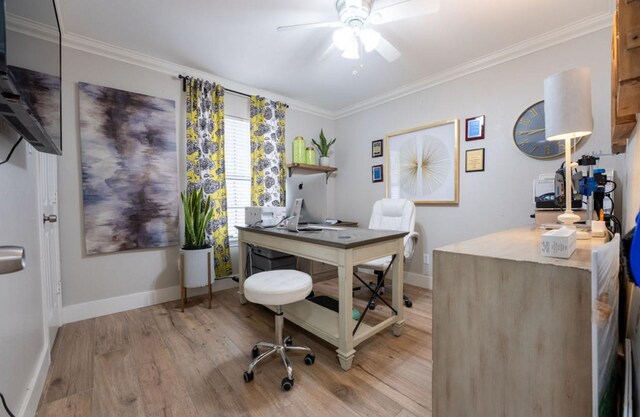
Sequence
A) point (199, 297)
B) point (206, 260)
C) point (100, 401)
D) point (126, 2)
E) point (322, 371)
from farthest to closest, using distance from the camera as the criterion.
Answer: point (199, 297) → point (206, 260) → point (126, 2) → point (322, 371) → point (100, 401)

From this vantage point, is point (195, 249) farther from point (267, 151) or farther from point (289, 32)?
point (289, 32)

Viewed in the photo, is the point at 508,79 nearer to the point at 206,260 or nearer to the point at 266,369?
the point at 266,369

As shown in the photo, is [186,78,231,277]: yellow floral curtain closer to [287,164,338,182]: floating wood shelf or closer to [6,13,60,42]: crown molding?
[287,164,338,182]: floating wood shelf

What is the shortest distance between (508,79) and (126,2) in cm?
336

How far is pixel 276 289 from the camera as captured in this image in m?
1.49

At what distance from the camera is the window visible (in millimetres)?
3240

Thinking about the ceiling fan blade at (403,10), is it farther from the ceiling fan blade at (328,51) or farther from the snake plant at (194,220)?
the snake plant at (194,220)

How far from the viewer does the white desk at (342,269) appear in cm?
162

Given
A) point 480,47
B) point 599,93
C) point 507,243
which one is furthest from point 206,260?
point 599,93

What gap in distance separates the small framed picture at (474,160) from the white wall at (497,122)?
46 mm

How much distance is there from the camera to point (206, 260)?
8.57ft

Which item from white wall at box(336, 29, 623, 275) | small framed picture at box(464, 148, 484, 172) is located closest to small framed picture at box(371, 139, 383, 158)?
white wall at box(336, 29, 623, 275)

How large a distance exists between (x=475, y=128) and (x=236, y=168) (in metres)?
2.82

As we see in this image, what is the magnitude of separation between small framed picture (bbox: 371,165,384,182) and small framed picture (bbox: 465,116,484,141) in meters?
1.14
